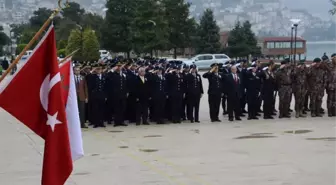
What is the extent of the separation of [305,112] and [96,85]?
6355 mm

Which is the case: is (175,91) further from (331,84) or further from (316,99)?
(331,84)

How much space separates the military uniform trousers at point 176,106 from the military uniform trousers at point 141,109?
2.28 feet

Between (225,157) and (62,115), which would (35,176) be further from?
(62,115)

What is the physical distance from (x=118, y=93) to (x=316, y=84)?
5574mm

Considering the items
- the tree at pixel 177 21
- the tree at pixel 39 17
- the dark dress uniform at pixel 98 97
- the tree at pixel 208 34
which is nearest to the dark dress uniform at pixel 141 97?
the dark dress uniform at pixel 98 97

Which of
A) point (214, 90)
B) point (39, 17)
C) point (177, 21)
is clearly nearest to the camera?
point (214, 90)

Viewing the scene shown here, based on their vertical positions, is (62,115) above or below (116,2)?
below

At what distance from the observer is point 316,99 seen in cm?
1625

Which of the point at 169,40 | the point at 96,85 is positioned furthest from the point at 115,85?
the point at 169,40

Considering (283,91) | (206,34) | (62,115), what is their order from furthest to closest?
(206,34) → (283,91) → (62,115)

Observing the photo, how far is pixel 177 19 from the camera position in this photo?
55.8 meters

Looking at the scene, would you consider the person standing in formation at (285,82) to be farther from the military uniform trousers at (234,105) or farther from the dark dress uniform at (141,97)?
the dark dress uniform at (141,97)

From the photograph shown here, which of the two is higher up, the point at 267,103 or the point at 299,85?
the point at 299,85

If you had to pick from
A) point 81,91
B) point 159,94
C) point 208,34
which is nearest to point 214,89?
point 159,94
